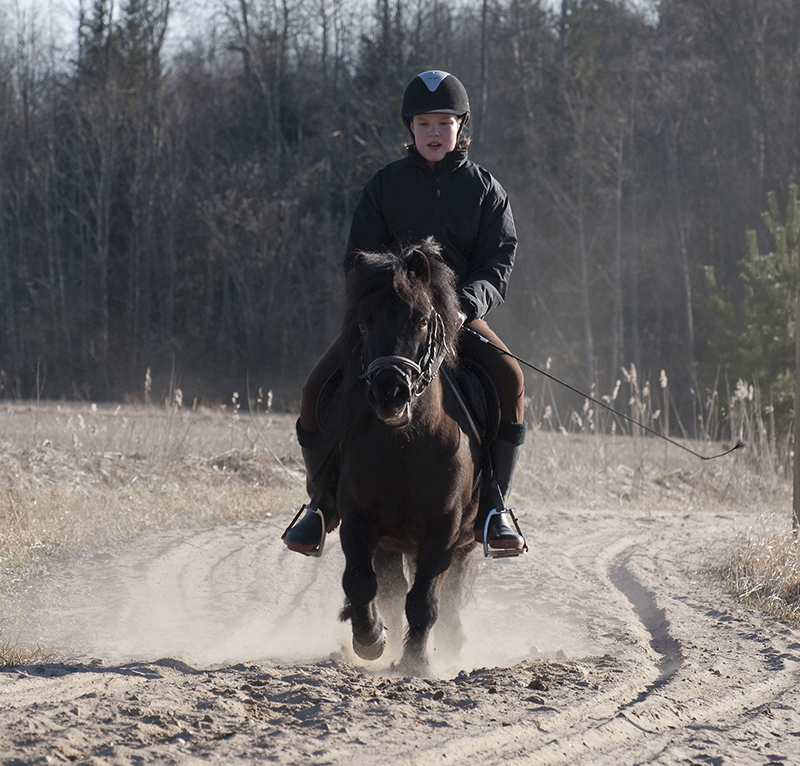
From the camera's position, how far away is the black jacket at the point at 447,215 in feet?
16.6

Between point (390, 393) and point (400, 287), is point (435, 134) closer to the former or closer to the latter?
point (400, 287)

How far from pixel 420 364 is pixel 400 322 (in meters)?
0.20

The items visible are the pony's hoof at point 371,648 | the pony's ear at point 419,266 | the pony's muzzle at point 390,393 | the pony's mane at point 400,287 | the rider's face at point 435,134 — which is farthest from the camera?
the rider's face at point 435,134

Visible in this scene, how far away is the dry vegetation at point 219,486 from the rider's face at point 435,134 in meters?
3.64

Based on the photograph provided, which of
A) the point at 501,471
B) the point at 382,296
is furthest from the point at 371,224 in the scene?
the point at 501,471

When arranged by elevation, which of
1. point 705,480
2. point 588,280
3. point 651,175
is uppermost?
point 651,175

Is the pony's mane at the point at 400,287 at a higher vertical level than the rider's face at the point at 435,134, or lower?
lower

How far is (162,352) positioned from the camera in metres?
33.2

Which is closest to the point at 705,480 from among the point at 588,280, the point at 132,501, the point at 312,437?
the point at 132,501

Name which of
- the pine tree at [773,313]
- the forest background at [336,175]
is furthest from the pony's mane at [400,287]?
the forest background at [336,175]

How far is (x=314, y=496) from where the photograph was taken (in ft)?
15.8

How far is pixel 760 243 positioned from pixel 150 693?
1223 inches

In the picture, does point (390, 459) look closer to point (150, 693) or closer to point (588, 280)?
point (150, 693)

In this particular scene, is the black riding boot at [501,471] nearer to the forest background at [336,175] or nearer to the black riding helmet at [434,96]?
the black riding helmet at [434,96]
